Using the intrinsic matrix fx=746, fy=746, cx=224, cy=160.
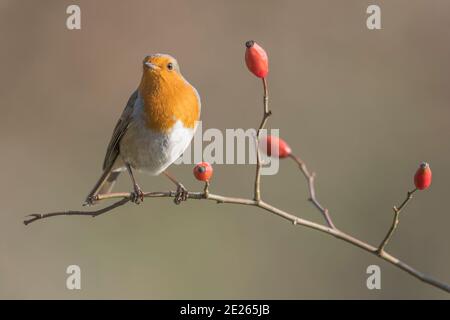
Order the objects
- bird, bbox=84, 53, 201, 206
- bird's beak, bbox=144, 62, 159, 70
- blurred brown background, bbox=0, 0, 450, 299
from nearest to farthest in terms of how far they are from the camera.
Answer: bird's beak, bbox=144, 62, 159, 70
bird, bbox=84, 53, 201, 206
blurred brown background, bbox=0, 0, 450, 299

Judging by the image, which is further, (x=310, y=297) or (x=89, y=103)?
(x=89, y=103)

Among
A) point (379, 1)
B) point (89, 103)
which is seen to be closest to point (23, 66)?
point (89, 103)

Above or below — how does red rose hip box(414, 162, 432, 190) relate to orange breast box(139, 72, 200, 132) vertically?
below

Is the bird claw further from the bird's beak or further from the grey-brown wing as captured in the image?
the bird's beak

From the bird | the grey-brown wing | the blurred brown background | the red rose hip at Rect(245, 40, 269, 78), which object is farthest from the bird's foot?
the blurred brown background

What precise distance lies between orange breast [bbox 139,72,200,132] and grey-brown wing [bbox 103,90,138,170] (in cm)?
17

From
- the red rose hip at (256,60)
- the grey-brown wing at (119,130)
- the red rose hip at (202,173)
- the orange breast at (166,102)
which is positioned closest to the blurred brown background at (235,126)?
the grey-brown wing at (119,130)

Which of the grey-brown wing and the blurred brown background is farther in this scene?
the blurred brown background

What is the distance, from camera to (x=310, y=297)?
5953 millimetres

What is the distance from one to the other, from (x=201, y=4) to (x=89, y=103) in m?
1.64

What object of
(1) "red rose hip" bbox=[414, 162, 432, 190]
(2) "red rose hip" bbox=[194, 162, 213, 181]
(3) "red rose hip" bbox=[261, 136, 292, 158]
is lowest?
(1) "red rose hip" bbox=[414, 162, 432, 190]

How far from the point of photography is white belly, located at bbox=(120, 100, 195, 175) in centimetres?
418

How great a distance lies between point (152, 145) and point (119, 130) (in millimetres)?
292

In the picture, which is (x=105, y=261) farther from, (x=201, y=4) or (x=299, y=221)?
(x=299, y=221)
